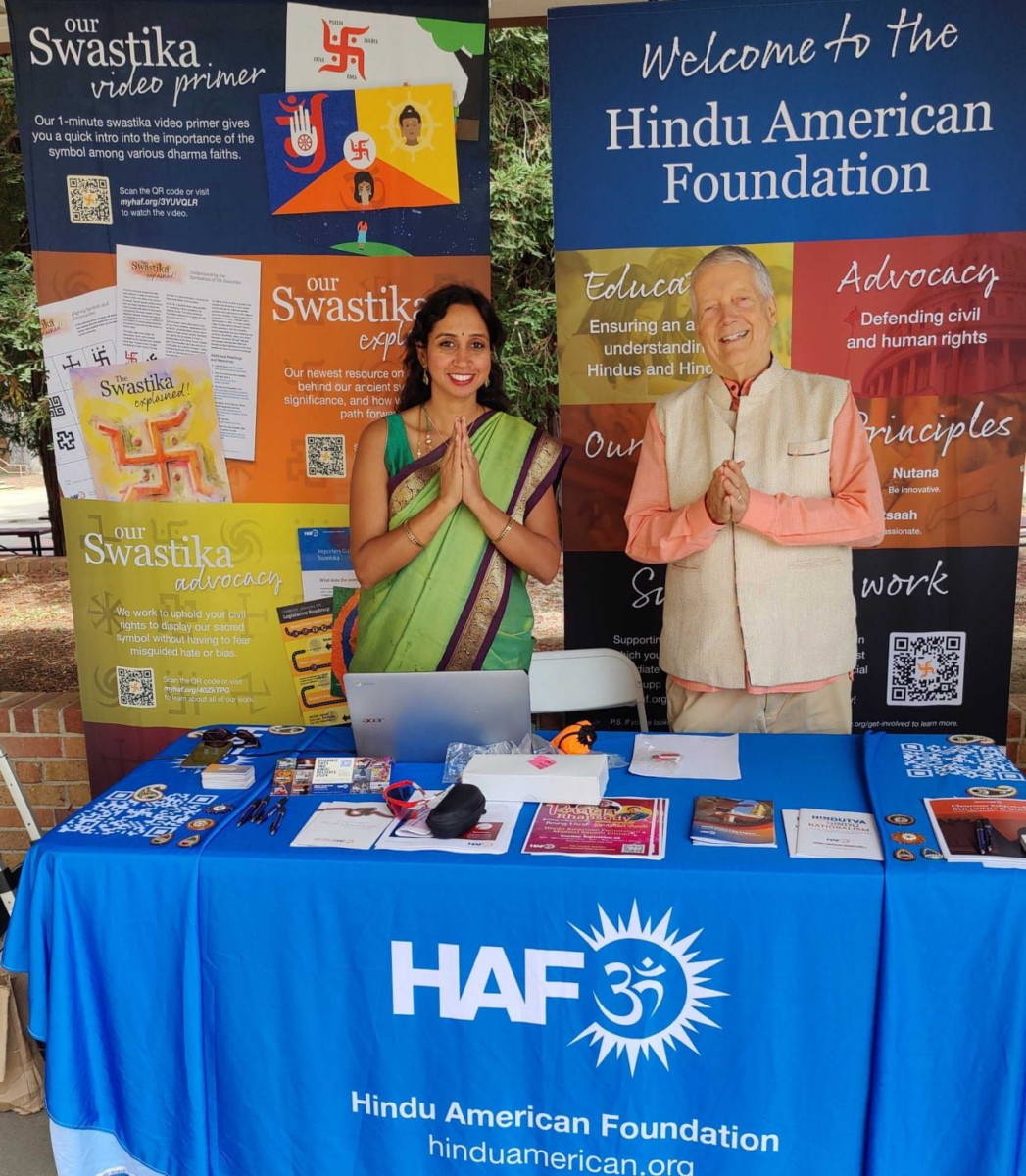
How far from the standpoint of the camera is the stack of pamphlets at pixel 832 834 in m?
1.72

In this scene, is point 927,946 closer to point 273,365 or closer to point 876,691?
point 876,691

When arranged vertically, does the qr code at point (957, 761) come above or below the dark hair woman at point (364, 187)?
below

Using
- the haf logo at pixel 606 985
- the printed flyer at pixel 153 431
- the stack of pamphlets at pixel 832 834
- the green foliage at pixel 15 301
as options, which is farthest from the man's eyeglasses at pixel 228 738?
the green foliage at pixel 15 301

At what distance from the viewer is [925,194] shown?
3139mm

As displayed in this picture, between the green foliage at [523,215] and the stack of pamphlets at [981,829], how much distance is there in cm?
400

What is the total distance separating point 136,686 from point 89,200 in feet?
4.93

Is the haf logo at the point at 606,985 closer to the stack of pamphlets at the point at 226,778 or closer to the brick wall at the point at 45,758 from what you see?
the stack of pamphlets at the point at 226,778

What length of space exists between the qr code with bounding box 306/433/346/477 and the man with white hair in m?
1.14

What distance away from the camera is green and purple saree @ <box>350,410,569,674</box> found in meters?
2.65

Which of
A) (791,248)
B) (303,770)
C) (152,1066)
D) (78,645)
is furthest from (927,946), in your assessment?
(78,645)

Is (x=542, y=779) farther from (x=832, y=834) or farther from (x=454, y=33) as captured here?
(x=454, y=33)

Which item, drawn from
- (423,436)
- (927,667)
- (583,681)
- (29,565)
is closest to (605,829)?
(583,681)

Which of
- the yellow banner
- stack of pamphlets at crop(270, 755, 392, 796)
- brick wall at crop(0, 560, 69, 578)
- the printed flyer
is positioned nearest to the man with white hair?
stack of pamphlets at crop(270, 755, 392, 796)

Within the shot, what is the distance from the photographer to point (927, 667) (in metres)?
3.39
